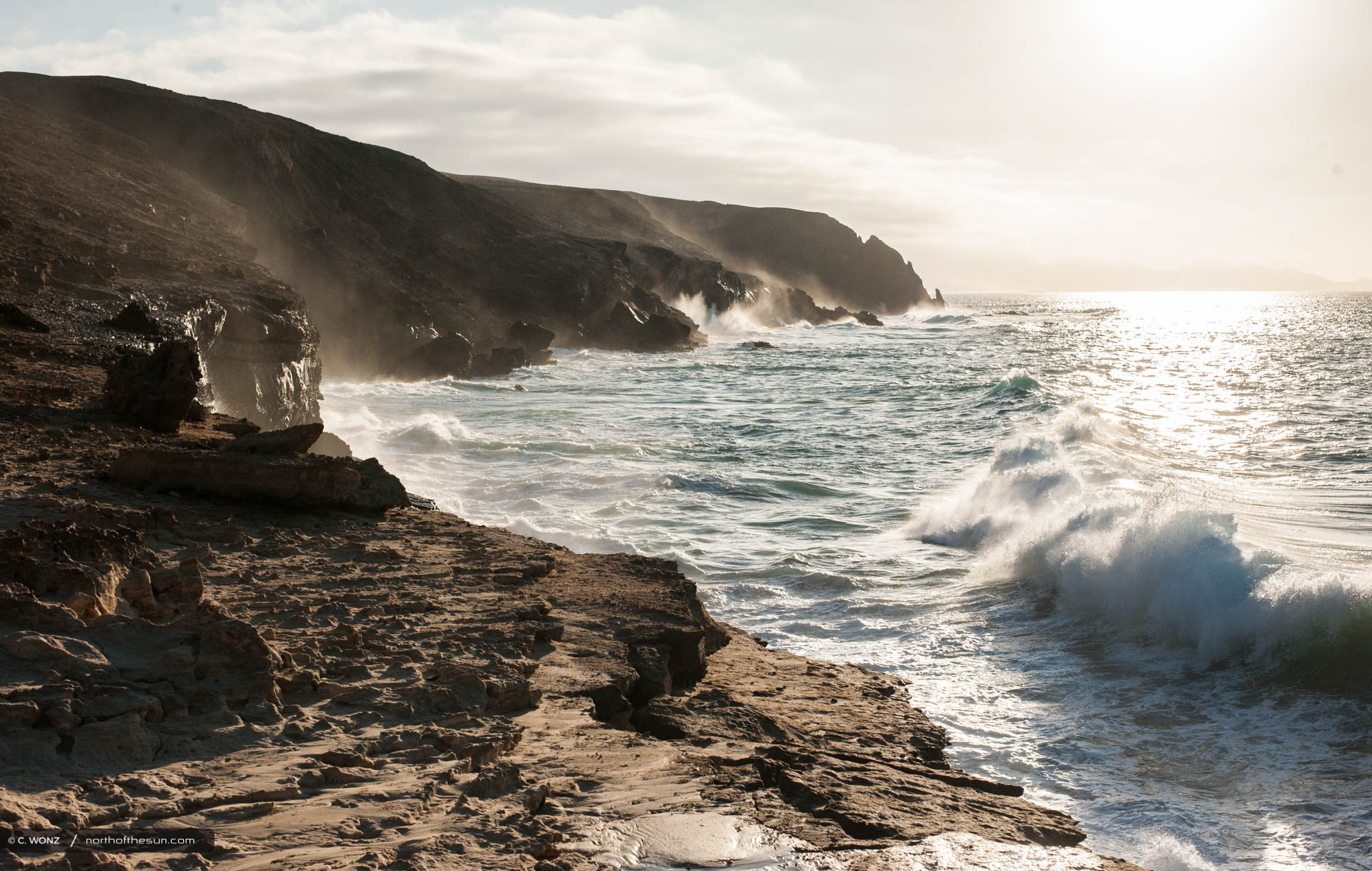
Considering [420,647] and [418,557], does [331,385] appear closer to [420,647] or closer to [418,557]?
[418,557]

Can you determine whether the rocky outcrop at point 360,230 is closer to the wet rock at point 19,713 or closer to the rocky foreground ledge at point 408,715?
the rocky foreground ledge at point 408,715

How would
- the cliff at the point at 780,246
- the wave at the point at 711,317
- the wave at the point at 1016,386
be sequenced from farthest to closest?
the cliff at the point at 780,246 < the wave at the point at 711,317 < the wave at the point at 1016,386

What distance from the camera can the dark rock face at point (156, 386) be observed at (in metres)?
8.49

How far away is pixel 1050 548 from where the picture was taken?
9.21 meters

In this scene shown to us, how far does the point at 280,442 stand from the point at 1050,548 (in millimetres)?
7128

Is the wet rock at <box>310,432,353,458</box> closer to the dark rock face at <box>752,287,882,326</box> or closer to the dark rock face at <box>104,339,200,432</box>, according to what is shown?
the dark rock face at <box>104,339,200,432</box>

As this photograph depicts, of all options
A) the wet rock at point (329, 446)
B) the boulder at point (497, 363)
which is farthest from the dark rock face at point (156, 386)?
A: the boulder at point (497, 363)

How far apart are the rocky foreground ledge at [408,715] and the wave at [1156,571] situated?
8.59 ft

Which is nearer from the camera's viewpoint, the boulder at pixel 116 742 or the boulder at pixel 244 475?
the boulder at pixel 116 742

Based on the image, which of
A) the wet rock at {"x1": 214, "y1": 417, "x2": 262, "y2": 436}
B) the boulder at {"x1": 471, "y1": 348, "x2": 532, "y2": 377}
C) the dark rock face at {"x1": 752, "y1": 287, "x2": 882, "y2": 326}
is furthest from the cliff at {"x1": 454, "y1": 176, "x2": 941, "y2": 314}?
the wet rock at {"x1": 214, "y1": 417, "x2": 262, "y2": 436}

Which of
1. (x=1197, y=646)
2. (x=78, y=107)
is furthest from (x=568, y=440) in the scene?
(x=78, y=107)

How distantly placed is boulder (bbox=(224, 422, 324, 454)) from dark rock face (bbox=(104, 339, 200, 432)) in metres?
1.40

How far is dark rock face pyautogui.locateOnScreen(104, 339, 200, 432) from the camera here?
8.49 meters

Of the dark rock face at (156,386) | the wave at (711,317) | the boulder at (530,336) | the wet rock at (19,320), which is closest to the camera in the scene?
the dark rock face at (156,386)
